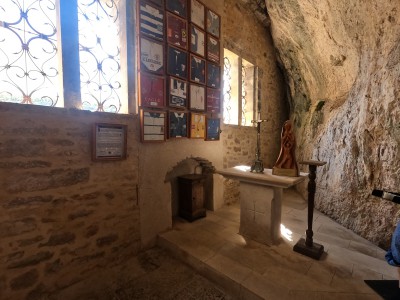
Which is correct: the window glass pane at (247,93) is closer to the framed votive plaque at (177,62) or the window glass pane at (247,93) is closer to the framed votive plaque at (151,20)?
the framed votive plaque at (177,62)

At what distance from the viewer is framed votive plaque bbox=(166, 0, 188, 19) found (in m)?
3.04

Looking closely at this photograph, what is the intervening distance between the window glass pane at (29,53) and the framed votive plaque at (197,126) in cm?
189

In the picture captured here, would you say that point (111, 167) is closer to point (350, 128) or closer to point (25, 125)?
point (25, 125)

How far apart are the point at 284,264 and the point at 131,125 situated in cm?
253

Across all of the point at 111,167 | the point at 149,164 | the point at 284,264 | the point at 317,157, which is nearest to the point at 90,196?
the point at 111,167

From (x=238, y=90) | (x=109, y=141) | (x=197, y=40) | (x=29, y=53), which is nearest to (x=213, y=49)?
(x=197, y=40)

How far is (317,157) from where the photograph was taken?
4770 millimetres

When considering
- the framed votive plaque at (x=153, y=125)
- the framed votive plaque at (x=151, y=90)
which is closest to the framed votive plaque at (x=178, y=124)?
the framed votive plaque at (x=153, y=125)

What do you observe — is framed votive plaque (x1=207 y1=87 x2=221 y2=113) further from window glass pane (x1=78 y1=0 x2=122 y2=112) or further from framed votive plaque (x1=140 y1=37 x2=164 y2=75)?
window glass pane (x1=78 y1=0 x2=122 y2=112)

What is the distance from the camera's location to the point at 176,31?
10.3 ft

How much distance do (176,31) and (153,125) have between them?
5.08 feet

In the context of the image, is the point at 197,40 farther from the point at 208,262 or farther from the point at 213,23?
the point at 208,262

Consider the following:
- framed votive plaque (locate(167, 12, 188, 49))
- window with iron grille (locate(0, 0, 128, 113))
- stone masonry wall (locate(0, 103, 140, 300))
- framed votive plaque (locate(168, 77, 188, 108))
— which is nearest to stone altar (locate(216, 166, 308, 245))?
framed votive plaque (locate(168, 77, 188, 108))

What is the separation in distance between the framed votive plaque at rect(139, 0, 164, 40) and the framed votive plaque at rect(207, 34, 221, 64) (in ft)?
3.61
